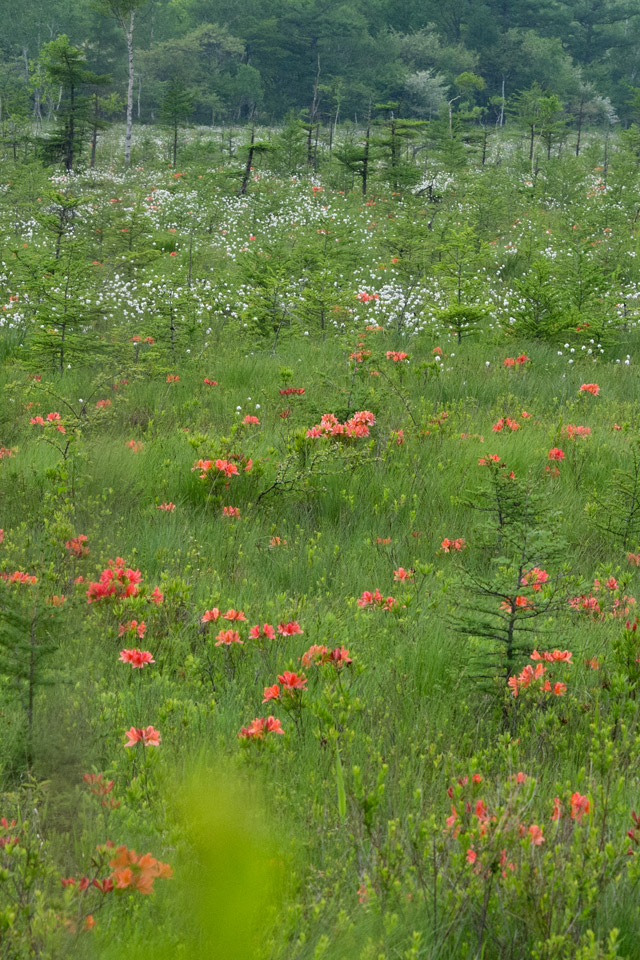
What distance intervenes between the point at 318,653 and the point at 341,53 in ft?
216

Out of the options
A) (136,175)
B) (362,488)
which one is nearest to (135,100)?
(136,175)

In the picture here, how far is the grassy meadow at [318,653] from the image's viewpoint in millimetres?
1621

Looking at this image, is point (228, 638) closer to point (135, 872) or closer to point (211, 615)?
point (211, 615)

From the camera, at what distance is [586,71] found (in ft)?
207

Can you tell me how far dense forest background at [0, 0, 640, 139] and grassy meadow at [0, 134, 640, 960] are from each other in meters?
47.5

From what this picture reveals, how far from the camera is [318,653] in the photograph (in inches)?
103

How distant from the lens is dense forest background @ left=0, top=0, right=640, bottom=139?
169 ft

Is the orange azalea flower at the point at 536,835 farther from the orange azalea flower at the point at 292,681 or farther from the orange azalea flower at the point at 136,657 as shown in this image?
the orange azalea flower at the point at 136,657

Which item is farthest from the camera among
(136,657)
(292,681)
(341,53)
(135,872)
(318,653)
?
(341,53)

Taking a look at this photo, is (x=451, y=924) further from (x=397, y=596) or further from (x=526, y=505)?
(x=397, y=596)

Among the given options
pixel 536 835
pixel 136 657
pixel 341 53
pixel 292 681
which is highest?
pixel 341 53

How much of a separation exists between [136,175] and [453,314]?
2328 cm

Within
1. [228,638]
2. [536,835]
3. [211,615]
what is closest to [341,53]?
[211,615]

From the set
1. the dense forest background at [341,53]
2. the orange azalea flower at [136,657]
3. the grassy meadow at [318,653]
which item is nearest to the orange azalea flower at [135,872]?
the grassy meadow at [318,653]
